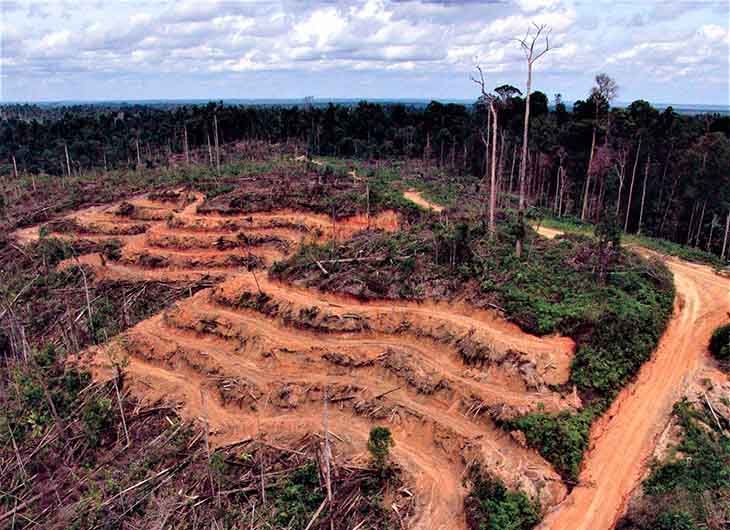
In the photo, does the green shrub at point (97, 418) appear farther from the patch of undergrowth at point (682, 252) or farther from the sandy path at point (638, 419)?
the patch of undergrowth at point (682, 252)

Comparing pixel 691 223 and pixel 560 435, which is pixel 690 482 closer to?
pixel 560 435

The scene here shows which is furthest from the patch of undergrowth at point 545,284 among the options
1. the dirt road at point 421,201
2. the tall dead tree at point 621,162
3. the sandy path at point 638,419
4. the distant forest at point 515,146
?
the tall dead tree at point 621,162

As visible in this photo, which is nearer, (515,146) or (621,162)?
(621,162)

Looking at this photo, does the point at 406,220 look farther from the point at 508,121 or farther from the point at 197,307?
the point at 508,121

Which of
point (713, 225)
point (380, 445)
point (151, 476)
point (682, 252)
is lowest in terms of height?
point (151, 476)

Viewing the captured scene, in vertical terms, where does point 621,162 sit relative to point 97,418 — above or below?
above

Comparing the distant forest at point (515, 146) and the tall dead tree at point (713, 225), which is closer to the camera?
the tall dead tree at point (713, 225)

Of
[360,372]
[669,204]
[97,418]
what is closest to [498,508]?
[360,372]
